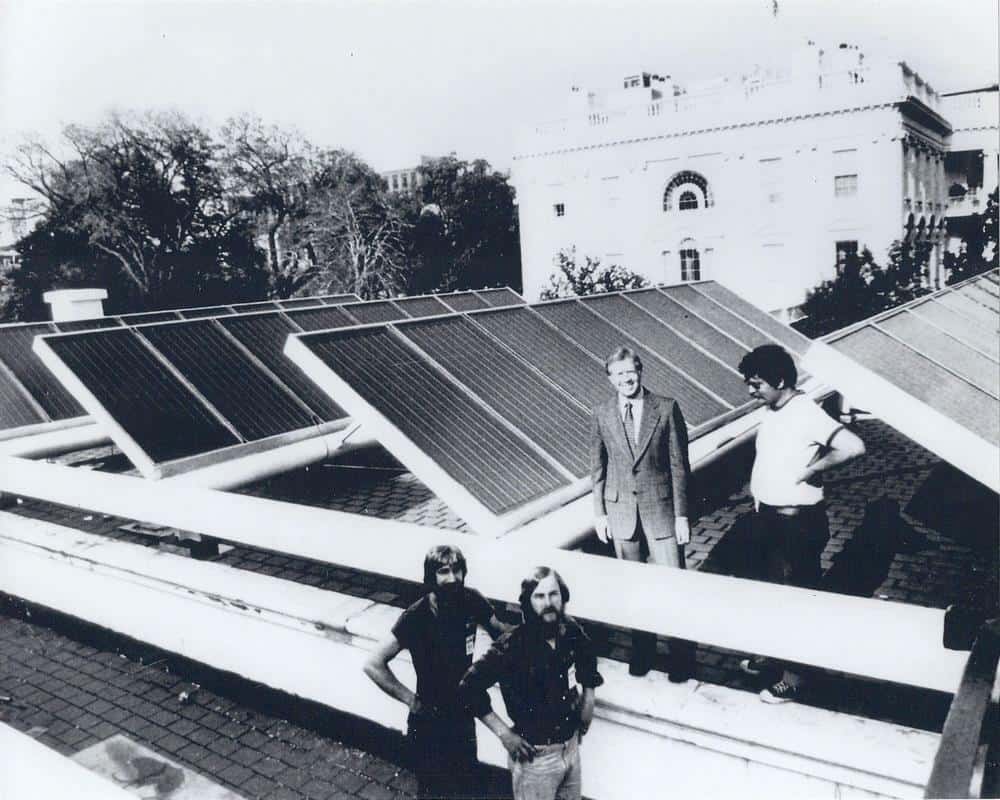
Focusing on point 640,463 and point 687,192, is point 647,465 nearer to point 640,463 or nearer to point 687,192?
point 640,463

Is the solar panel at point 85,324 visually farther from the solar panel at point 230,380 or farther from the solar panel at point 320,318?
the solar panel at point 230,380

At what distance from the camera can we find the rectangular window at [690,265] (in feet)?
137

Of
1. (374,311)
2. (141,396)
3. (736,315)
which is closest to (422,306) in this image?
(374,311)

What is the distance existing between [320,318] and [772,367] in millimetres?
7802

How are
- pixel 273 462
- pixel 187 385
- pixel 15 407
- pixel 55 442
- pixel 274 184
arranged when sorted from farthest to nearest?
pixel 274 184 < pixel 15 407 < pixel 55 442 < pixel 187 385 < pixel 273 462

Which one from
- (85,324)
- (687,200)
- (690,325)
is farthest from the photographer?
(687,200)

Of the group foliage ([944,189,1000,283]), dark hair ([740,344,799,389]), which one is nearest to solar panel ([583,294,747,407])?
dark hair ([740,344,799,389])

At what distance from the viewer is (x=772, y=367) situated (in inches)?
160

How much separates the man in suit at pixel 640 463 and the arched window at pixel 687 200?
130 ft

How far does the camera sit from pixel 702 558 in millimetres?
7070

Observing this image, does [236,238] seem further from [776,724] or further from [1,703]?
[776,724]

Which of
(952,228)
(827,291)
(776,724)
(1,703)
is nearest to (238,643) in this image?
(1,703)

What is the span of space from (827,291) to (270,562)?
15515 mm

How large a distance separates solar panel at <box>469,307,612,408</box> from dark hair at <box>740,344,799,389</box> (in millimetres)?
2310
